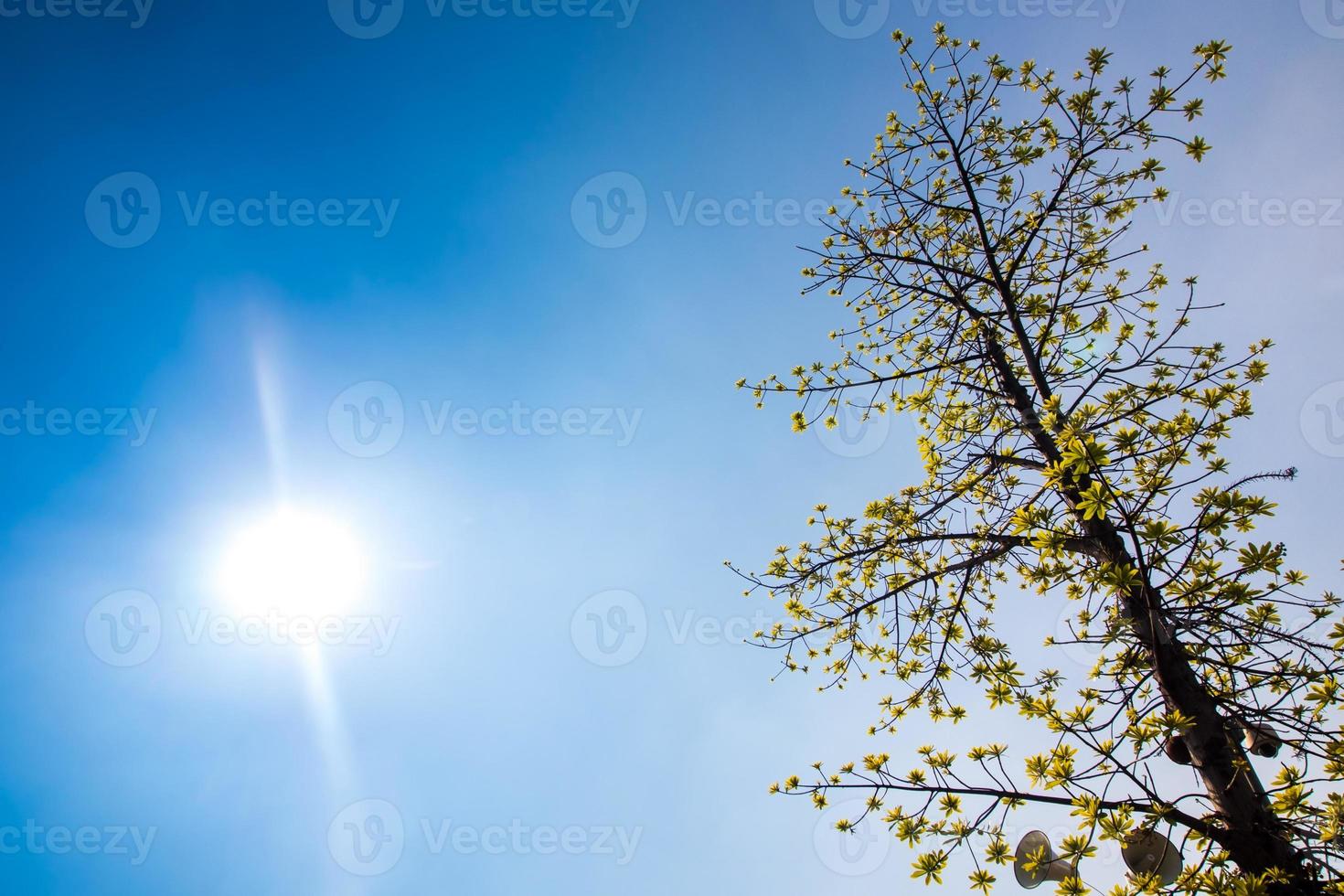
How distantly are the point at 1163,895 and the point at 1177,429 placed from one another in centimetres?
264

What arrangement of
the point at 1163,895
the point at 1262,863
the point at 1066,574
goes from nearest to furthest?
the point at 1163,895, the point at 1262,863, the point at 1066,574

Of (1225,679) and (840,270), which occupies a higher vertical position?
(840,270)

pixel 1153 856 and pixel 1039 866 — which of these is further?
pixel 1039 866

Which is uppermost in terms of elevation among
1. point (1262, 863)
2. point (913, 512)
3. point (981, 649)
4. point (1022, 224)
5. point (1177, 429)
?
point (1022, 224)

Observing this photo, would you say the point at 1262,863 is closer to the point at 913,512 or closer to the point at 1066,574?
the point at 1066,574

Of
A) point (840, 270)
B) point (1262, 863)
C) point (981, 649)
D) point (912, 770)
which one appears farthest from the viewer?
point (840, 270)

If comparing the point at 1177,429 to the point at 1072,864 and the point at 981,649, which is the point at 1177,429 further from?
the point at 1072,864

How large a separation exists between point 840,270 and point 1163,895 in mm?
4895

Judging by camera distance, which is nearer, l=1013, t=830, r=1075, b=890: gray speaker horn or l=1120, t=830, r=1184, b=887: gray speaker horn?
l=1120, t=830, r=1184, b=887: gray speaker horn

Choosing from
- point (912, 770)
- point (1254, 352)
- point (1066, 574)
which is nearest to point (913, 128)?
point (1254, 352)

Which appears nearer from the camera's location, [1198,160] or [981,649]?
[1198,160]

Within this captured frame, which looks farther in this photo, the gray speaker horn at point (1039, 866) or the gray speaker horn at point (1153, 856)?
the gray speaker horn at point (1039, 866)

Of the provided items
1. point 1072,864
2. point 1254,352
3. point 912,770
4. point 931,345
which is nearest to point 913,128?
point 931,345

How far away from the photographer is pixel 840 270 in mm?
5578
